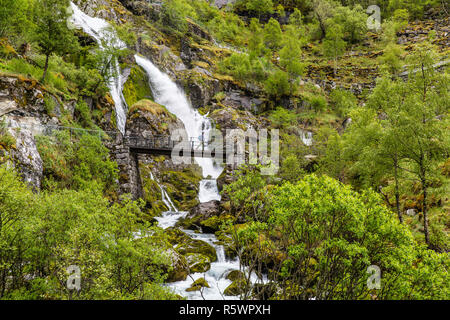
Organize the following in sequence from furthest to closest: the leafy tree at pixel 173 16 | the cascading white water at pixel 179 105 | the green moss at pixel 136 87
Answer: the leafy tree at pixel 173 16 < the cascading white water at pixel 179 105 < the green moss at pixel 136 87

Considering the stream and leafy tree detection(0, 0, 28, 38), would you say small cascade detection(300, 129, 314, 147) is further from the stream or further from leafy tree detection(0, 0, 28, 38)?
leafy tree detection(0, 0, 28, 38)

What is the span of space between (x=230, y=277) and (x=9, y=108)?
18420mm

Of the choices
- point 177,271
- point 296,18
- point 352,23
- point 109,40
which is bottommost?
point 177,271

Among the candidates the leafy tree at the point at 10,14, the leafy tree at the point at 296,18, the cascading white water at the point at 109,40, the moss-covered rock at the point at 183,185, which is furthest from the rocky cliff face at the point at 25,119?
the leafy tree at the point at 296,18

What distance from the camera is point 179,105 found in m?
45.9

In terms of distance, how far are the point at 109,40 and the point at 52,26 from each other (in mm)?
18114

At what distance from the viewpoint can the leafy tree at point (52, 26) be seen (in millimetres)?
23719

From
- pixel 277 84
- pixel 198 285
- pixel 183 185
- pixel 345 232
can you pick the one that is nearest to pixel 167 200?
pixel 183 185

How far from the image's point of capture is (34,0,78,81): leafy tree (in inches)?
934

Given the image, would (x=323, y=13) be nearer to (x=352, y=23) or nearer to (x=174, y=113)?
(x=352, y=23)

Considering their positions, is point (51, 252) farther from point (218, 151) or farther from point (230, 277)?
point (218, 151)

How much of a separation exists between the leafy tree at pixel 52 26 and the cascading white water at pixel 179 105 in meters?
20.2

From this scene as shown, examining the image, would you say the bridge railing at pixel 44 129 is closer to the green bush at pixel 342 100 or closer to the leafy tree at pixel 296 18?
the green bush at pixel 342 100

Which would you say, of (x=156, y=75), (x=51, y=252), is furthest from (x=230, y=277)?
(x=156, y=75)
